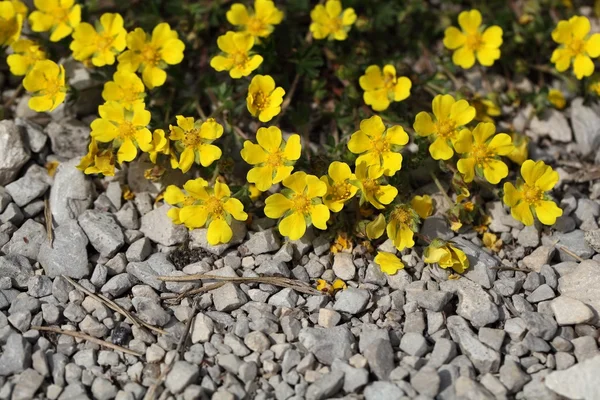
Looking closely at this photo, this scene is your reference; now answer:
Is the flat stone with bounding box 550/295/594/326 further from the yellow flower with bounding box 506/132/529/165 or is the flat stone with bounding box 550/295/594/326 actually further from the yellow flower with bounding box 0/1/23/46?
the yellow flower with bounding box 0/1/23/46

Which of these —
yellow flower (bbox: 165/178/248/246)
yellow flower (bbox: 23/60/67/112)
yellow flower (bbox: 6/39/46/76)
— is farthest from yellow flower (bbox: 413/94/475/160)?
yellow flower (bbox: 6/39/46/76)

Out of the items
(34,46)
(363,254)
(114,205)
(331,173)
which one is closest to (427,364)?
(363,254)

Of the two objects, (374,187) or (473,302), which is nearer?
(473,302)

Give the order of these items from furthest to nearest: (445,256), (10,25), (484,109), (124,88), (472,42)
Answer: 1. (472,42)
2. (484,109)
3. (10,25)
4. (124,88)
5. (445,256)

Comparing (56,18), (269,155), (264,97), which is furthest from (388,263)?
(56,18)

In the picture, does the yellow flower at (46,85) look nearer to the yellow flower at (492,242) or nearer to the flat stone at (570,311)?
the yellow flower at (492,242)

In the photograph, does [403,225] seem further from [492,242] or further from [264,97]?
[264,97]

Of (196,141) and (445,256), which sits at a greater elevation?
(196,141)
